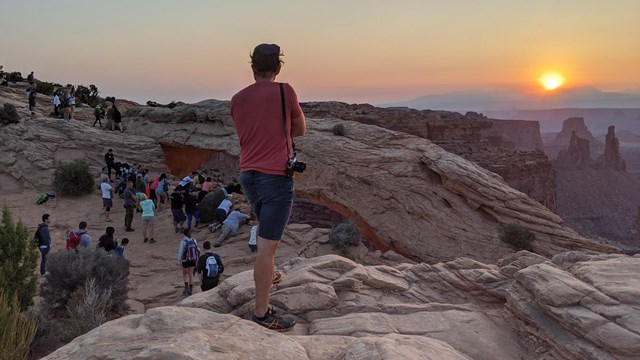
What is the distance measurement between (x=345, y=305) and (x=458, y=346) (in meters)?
1.22

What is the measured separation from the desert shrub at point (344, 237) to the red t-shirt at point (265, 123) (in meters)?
11.4

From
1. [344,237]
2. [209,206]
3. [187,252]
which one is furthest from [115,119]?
[187,252]

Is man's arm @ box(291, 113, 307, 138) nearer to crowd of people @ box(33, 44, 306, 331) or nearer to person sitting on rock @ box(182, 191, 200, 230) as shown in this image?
crowd of people @ box(33, 44, 306, 331)

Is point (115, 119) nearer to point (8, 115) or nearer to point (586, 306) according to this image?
point (8, 115)

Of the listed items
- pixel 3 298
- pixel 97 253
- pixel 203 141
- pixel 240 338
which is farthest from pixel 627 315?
pixel 203 141

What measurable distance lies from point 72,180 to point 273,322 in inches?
780

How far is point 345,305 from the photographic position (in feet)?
15.5

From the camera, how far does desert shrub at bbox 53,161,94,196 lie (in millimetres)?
20047

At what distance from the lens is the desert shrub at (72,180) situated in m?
20.0

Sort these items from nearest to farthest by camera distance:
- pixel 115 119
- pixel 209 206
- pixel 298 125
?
pixel 298 125
pixel 209 206
pixel 115 119

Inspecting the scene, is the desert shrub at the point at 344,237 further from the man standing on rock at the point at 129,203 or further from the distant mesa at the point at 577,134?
the distant mesa at the point at 577,134

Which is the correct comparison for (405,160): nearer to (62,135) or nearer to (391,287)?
(391,287)

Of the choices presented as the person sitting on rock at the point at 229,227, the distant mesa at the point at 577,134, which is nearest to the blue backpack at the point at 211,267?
the person sitting on rock at the point at 229,227

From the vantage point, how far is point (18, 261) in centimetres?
934
